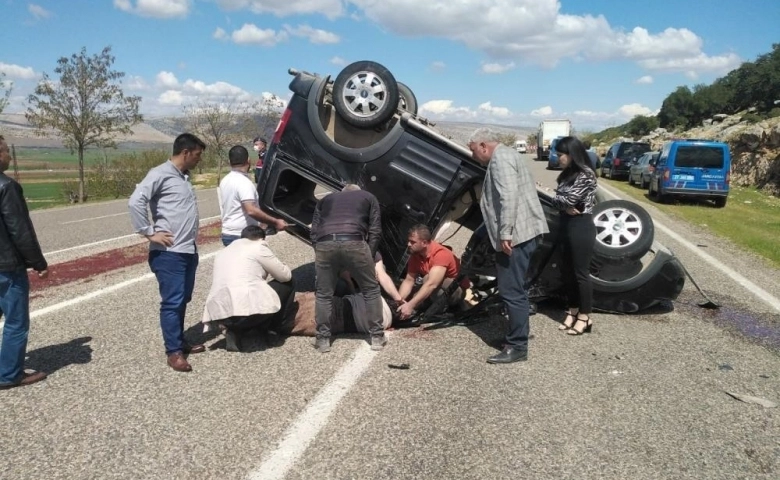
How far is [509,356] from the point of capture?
15.9ft

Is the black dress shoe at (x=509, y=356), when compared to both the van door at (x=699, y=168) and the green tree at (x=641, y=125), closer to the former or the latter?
the van door at (x=699, y=168)

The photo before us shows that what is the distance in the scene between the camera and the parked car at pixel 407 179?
233 inches

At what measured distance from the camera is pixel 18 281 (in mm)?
4270

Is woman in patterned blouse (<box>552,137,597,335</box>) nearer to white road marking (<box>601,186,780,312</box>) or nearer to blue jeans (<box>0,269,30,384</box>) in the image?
white road marking (<box>601,186,780,312</box>)

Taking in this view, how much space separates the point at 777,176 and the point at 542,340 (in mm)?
21500

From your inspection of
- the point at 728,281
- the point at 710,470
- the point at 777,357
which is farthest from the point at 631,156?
the point at 710,470

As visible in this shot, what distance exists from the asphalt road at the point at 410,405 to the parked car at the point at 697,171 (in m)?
12.3

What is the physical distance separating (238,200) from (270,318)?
1.26m

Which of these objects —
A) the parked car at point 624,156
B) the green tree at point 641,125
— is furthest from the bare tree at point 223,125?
the green tree at point 641,125

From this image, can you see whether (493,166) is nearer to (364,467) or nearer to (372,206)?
(372,206)

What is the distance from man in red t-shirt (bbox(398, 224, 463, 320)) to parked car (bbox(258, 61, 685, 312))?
24cm

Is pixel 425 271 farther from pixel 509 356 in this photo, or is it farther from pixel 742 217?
pixel 742 217

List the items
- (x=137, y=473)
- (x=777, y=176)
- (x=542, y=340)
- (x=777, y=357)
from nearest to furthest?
(x=137, y=473), (x=777, y=357), (x=542, y=340), (x=777, y=176)

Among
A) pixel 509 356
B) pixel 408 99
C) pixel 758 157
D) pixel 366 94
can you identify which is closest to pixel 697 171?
pixel 758 157
